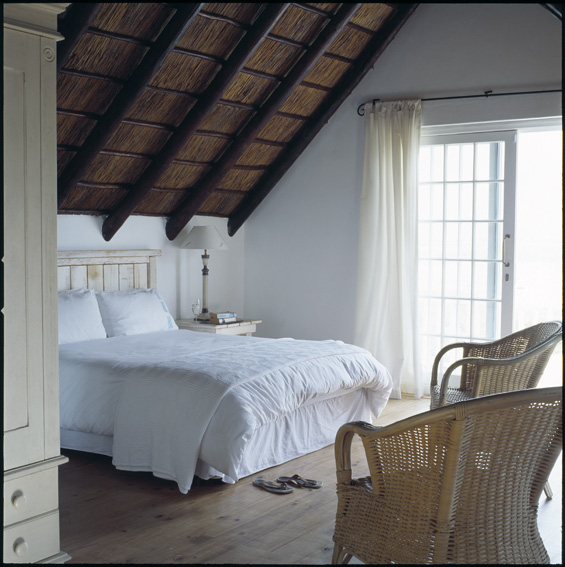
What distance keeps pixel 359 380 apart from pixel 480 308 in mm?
1751

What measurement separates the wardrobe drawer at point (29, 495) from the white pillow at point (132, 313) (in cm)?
266

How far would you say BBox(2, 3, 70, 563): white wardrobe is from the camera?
2518mm

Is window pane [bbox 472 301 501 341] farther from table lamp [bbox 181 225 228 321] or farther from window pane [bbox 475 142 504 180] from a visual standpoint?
table lamp [bbox 181 225 228 321]

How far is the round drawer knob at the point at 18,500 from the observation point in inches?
99.0

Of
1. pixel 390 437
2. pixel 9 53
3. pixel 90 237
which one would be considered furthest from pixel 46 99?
pixel 90 237

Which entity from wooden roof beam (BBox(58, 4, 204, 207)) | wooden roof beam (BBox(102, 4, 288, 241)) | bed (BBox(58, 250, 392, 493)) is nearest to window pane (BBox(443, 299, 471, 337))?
bed (BBox(58, 250, 392, 493))

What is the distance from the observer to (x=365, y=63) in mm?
6027

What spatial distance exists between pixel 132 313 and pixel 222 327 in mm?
858

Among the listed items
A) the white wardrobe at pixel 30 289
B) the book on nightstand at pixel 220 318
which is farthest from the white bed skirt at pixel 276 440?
the book on nightstand at pixel 220 318

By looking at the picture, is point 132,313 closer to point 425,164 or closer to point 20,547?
point 425,164

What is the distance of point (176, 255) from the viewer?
252 inches

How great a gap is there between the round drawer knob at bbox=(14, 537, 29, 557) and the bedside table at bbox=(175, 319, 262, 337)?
344 centimetres

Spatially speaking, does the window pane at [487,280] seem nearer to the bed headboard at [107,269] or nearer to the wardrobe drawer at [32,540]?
the bed headboard at [107,269]

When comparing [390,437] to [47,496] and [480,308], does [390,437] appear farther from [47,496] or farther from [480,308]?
[480,308]
